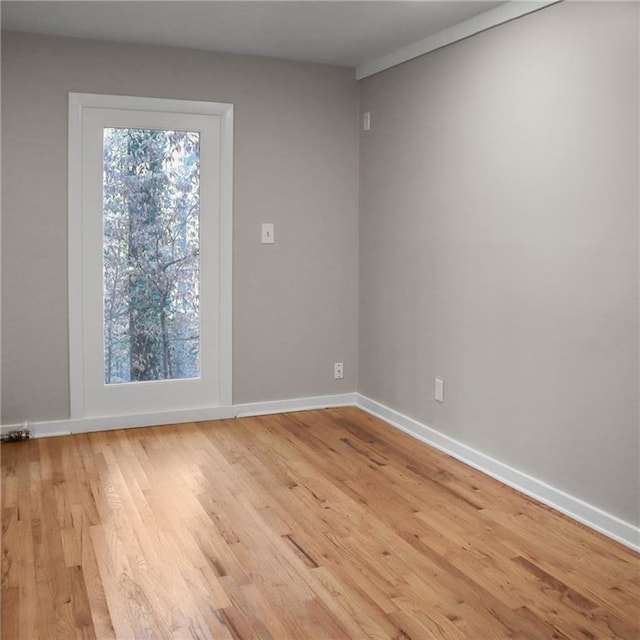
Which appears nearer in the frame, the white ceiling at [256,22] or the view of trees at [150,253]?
the white ceiling at [256,22]

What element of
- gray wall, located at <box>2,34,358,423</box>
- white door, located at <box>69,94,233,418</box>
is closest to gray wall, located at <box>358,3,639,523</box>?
gray wall, located at <box>2,34,358,423</box>

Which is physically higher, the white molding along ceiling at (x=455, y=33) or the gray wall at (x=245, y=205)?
the white molding along ceiling at (x=455, y=33)

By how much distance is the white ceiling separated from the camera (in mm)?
3574

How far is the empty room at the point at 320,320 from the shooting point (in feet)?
8.75

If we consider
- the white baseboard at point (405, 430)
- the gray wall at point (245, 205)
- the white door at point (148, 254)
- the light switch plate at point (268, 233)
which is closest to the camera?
the white baseboard at point (405, 430)

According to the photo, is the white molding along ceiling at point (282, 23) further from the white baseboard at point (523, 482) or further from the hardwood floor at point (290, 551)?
the hardwood floor at point (290, 551)

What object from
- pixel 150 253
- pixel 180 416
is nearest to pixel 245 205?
pixel 150 253

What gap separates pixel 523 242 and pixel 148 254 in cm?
228

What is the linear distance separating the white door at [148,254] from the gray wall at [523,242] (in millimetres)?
1049

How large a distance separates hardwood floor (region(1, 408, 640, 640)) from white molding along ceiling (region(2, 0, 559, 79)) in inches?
89.4

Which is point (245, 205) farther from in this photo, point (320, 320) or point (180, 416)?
point (180, 416)

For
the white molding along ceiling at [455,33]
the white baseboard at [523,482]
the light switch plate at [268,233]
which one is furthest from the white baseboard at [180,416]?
the white molding along ceiling at [455,33]

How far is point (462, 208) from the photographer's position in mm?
3912

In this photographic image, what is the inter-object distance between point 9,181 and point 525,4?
2853 mm
